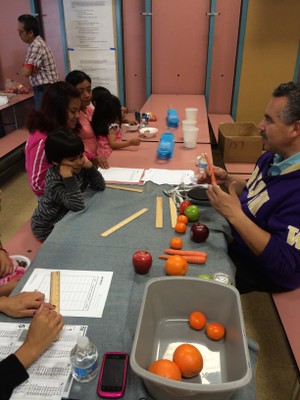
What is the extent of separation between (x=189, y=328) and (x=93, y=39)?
4489 millimetres

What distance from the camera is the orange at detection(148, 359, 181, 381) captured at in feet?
2.48

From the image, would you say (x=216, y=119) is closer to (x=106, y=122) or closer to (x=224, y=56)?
(x=224, y=56)

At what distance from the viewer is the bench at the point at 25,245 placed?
1712mm

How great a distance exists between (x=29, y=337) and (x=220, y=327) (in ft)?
1.77

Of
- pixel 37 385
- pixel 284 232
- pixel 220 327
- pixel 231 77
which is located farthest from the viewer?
pixel 231 77

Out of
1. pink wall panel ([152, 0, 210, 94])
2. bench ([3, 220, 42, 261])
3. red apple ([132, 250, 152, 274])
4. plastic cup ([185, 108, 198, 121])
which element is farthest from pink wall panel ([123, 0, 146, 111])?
red apple ([132, 250, 152, 274])

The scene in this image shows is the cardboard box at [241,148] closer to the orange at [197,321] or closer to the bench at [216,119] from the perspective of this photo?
the bench at [216,119]

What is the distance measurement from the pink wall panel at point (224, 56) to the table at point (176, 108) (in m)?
0.30

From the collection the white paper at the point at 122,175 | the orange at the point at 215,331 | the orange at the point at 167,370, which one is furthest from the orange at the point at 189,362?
the white paper at the point at 122,175

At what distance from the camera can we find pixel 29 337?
34.1 inches

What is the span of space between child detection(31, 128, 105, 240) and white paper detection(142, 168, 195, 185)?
1.03 feet

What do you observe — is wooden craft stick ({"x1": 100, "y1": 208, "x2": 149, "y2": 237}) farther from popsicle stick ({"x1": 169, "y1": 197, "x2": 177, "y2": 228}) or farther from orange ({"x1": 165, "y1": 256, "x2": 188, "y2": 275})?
orange ({"x1": 165, "y1": 256, "x2": 188, "y2": 275})

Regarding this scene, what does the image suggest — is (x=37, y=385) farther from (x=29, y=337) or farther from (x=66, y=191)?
(x=66, y=191)

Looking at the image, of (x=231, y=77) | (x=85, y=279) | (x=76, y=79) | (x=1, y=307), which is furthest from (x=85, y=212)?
(x=231, y=77)
